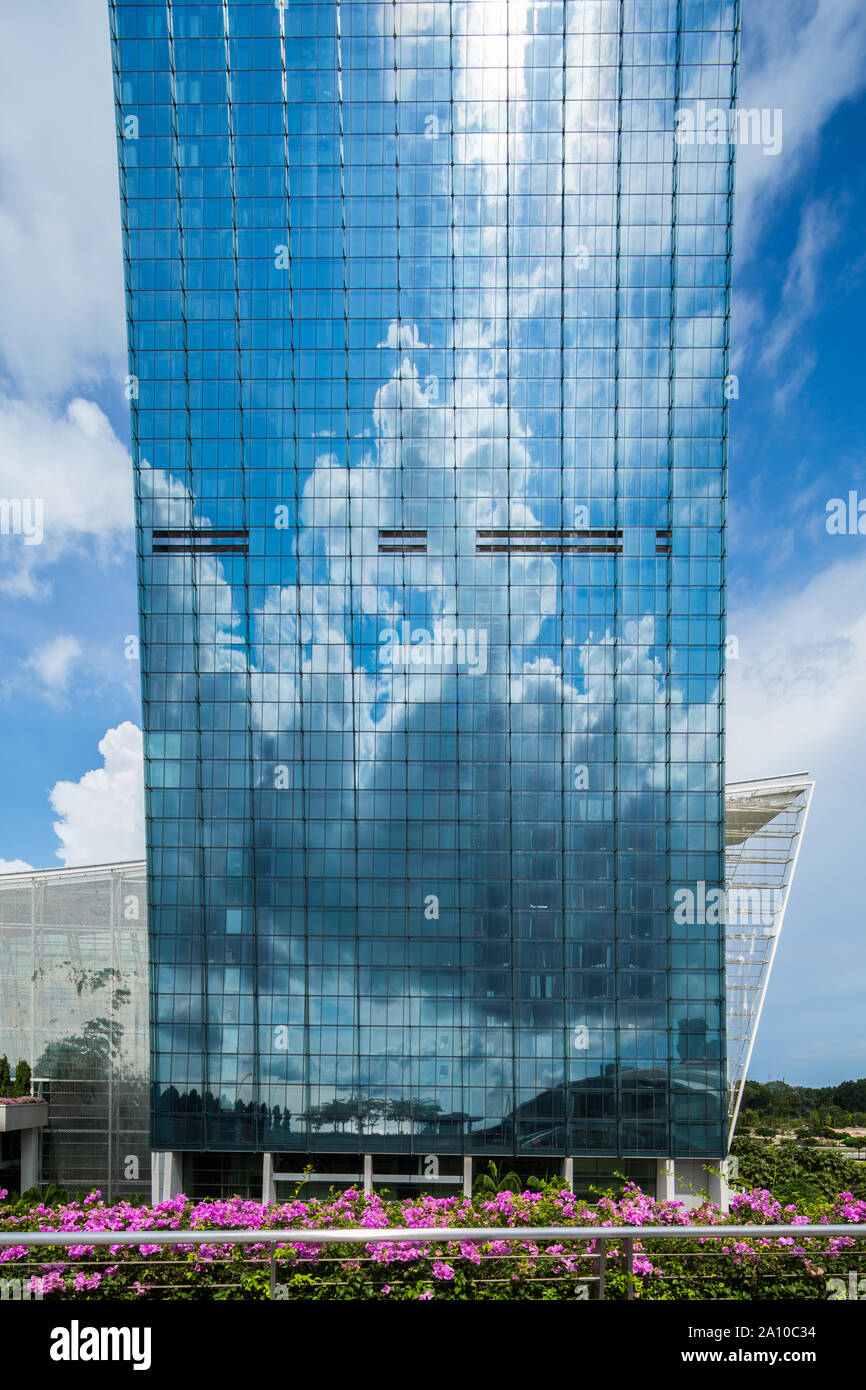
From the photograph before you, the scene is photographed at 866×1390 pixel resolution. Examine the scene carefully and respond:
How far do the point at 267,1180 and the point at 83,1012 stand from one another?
11.1 m

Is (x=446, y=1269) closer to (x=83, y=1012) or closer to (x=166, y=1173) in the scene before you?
(x=166, y=1173)

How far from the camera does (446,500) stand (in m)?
38.7

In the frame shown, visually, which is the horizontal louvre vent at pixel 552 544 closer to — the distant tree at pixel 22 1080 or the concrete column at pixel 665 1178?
the concrete column at pixel 665 1178

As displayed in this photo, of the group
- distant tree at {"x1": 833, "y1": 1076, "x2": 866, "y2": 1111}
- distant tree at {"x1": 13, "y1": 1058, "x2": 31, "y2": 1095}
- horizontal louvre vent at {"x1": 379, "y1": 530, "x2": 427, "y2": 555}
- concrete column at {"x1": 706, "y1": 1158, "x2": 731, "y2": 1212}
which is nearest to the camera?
concrete column at {"x1": 706, "y1": 1158, "x2": 731, "y2": 1212}

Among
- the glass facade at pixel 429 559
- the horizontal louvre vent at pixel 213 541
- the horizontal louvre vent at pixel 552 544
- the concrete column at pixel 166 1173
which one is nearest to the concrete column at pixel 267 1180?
the glass facade at pixel 429 559

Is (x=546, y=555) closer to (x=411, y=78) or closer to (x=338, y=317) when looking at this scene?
(x=338, y=317)

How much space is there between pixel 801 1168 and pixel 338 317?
163 feet

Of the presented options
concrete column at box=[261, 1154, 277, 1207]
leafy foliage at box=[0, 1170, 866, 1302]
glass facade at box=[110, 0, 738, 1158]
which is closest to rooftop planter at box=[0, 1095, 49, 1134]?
glass facade at box=[110, 0, 738, 1158]

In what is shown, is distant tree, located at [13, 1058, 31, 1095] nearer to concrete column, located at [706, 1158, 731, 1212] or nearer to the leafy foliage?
concrete column, located at [706, 1158, 731, 1212]

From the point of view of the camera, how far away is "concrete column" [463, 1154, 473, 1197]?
36.5 metres

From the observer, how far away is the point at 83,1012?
4009cm

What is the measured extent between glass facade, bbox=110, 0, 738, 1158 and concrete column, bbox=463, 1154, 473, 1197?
563 millimetres

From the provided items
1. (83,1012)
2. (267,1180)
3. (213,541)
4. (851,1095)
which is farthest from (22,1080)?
(851,1095)
